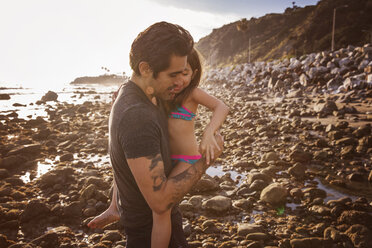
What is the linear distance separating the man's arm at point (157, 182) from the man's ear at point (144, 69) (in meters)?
0.70

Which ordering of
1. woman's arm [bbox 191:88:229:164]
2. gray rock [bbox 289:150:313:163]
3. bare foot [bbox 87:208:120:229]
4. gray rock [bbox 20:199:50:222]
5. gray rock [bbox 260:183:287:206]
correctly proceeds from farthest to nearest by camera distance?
gray rock [bbox 289:150:313:163], gray rock [bbox 260:183:287:206], gray rock [bbox 20:199:50:222], bare foot [bbox 87:208:120:229], woman's arm [bbox 191:88:229:164]

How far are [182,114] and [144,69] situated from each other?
724 millimetres

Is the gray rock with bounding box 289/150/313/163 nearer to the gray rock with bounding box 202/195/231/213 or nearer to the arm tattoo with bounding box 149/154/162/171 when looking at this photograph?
the gray rock with bounding box 202/195/231/213

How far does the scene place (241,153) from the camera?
778 centimetres

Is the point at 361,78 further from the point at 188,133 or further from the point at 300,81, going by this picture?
the point at 188,133

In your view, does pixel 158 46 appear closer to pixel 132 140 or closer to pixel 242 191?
pixel 132 140

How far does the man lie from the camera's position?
1462mm

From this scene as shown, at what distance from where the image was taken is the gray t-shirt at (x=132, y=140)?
1439 millimetres

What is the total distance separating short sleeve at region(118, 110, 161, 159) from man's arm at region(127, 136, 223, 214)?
5 cm

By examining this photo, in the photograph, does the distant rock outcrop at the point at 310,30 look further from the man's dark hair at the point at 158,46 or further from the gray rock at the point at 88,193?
the man's dark hair at the point at 158,46

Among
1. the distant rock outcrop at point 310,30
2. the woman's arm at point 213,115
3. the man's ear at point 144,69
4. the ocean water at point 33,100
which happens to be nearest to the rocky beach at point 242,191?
the woman's arm at point 213,115

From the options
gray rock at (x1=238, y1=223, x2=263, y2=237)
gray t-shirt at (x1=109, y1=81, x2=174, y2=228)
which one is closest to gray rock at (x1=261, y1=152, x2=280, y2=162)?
gray rock at (x1=238, y1=223, x2=263, y2=237)

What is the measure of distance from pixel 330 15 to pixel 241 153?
209ft

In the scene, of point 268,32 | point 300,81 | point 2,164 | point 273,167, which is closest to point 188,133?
point 273,167
